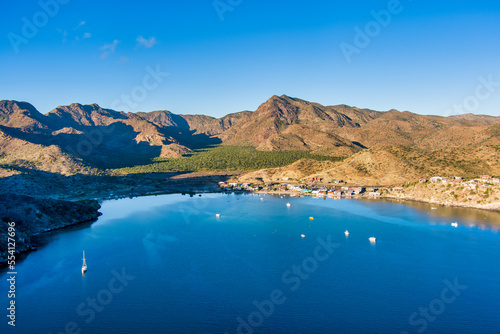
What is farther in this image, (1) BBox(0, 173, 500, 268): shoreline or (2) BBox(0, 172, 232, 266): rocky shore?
(1) BBox(0, 173, 500, 268): shoreline

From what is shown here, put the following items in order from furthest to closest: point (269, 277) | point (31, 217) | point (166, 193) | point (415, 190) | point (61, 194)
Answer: point (166, 193) < point (61, 194) < point (415, 190) < point (31, 217) < point (269, 277)

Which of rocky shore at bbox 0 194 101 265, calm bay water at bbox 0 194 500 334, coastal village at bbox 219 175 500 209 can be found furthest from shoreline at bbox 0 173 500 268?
calm bay water at bbox 0 194 500 334

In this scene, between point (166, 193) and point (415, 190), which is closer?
point (415, 190)

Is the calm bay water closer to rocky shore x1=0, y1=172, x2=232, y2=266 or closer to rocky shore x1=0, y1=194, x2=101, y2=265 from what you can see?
rocky shore x1=0, y1=194, x2=101, y2=265

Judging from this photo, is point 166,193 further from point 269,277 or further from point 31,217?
point 269,277

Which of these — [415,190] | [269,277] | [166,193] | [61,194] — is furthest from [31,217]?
[415,190]

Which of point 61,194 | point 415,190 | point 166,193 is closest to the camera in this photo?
point 415,190

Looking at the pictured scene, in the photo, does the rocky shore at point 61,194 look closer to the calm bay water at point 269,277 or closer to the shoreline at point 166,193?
the shoreline at point 166,193

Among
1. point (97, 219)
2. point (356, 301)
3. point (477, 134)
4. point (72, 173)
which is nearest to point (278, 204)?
point (97, 219)
